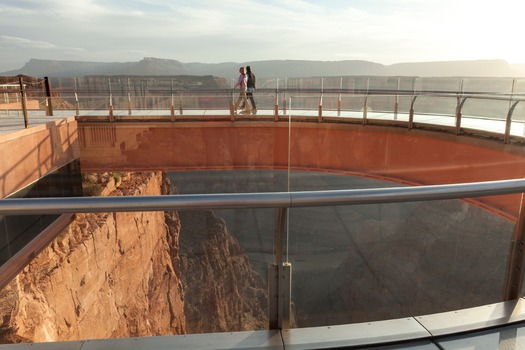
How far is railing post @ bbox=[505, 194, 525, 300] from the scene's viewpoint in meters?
2.53

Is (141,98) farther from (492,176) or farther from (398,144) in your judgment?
(492,176)

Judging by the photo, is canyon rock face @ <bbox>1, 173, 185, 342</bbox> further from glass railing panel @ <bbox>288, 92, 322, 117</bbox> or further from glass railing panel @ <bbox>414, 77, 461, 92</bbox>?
glass railing panel @ <bbox>414, 77, 461, 92</bbox>

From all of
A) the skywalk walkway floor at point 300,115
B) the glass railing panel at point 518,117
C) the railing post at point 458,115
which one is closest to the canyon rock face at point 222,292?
the glass railing panel at point 518,117

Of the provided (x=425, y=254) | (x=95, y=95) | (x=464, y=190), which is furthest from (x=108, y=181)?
(x=464, y=190)

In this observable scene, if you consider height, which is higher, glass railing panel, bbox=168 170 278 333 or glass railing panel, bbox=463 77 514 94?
glass railing panel, bbox=463 77 514 94

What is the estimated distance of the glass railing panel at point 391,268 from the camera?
2.64 metres

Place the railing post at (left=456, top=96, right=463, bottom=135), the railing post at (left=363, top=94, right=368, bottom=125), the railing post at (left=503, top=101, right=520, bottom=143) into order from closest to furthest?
the railing post at (left=503, top=101, right=520, bottom=143)
the railing post at (left=456, top=96, right=463, bottom=135)
the railing post at (left=363, top=94, right=368, bottom=125)

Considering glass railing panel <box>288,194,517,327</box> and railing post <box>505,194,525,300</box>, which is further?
glass railing panel <box>288,194,517,327</box>

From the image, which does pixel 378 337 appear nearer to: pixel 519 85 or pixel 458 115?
pixel 458 115

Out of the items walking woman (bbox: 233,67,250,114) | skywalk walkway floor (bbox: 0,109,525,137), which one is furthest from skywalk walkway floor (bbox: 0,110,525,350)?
walking woman (bbox: 233,67,250,114)

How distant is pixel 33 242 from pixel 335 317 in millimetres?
2360

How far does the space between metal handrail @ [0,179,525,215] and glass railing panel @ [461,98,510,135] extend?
9.14 metres

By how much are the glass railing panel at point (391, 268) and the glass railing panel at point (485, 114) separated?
6.75m

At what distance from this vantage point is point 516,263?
8.46 feet
